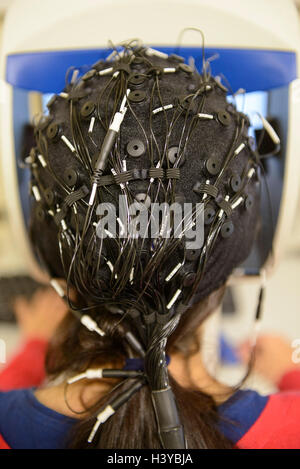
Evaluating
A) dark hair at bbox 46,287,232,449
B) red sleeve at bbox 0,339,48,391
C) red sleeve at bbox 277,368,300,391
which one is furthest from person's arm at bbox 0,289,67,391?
red sleeve at bbox 277,368,300,391

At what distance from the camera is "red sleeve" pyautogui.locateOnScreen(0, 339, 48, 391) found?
0.79 metres

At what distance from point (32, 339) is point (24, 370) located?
10cm

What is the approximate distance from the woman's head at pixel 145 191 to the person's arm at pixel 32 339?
0.86 ft

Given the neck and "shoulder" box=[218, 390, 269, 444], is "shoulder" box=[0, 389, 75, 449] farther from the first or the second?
"shoulder" box=[218, 390, 269, 444]

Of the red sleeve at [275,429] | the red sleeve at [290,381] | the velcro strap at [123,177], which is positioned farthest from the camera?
the red sleeve at [290,381]

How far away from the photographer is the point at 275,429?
50 centimetres

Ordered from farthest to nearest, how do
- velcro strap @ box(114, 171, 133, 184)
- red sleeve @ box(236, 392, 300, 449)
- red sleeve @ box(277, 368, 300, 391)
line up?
red sleeve @ box(277, 368, 300, 391)
red sleeve @ box(236, 392, 300, 449)
velcro strap @ box(114, 171, 133, 184)

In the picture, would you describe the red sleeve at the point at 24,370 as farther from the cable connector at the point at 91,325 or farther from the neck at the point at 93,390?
the cable connector at the point at 91,325

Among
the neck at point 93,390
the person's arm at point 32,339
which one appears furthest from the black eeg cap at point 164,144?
the person's arm at point 32,339

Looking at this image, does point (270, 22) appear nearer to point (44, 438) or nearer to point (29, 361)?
point (44, 438)

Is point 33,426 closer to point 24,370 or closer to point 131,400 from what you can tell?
point 131,400

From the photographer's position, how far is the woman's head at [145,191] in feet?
1.29

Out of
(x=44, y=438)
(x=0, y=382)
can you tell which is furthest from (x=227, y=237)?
(x=0, y=382)

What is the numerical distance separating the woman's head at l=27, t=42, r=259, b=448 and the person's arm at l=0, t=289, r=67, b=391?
26cm
